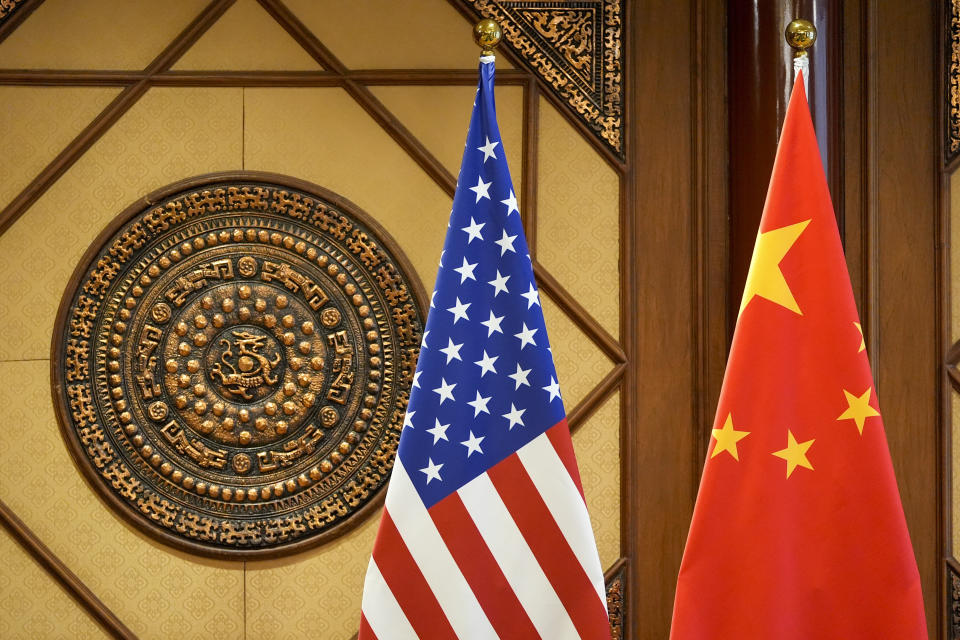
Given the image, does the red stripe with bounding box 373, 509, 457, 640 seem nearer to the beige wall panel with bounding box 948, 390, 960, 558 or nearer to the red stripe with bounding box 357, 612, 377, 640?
the red stripe with bounding box 357, 612, 377, 640

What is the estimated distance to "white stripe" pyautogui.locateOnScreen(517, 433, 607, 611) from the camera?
1920 millimetres

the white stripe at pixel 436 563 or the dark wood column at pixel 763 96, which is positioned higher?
the dark wood column at pixel 763 96

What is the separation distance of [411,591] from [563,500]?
41cm

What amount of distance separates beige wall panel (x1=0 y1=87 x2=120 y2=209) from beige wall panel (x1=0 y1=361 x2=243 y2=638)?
1.79 feet

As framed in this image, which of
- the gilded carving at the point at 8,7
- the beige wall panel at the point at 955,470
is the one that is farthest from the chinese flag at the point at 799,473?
the gilded carving at the point at 8,7

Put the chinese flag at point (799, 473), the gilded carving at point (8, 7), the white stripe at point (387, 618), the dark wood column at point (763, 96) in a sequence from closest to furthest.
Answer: the chinese flag at point (799, 473), the white stripe at point (387, 618), the dark wood column at point (763, 96), the gilded carving at point (8, 7)

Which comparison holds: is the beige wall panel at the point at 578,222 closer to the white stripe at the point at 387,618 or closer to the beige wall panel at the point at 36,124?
the white stripe at the point at 387,618

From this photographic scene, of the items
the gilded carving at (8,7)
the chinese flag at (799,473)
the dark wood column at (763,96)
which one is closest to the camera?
the chinese flag at (799,473)

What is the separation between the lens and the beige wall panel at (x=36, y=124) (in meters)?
2.36

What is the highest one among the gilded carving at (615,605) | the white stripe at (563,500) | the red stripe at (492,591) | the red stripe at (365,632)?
the white stripe at (563,500)

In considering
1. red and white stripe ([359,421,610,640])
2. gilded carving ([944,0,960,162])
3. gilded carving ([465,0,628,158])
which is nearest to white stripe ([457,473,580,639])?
red and white stripe ([359,421,610,640])

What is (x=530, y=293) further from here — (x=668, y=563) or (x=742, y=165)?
(x=668, y=563)

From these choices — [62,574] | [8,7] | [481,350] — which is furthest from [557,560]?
[8,7]

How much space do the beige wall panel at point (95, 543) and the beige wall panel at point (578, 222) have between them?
1.28 m
